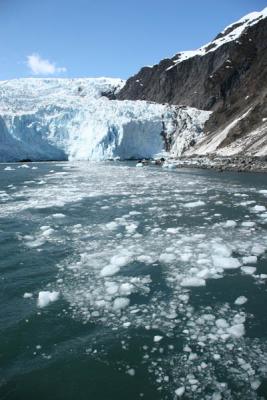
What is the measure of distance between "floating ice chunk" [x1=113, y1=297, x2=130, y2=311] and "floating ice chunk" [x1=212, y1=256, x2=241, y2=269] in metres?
2.27

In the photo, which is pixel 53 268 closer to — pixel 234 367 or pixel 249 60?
pixel 234 367

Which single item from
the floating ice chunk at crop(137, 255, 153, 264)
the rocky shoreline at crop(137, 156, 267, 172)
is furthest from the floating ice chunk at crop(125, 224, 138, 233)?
the rocky shoreline at crop(137, 156, 267, 172)

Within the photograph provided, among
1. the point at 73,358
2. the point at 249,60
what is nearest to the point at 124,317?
the point at 73,358

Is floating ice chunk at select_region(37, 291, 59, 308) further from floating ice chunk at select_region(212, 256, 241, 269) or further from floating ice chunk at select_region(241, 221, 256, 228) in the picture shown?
floating ice chunk at select_region(241, 221, 256, 228)

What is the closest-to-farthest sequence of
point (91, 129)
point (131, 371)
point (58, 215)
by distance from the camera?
point (131, 371)
point (58, 215)
point (91, 129)

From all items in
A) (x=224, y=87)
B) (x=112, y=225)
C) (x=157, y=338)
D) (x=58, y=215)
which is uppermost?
(x=224, y=87)

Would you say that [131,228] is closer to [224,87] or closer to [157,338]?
Result: [157,338]

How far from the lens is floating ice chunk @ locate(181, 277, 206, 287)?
6950 millimetres

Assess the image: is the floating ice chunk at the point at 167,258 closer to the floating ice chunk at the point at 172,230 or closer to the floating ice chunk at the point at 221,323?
the floating ice chunk at the point at 172,230

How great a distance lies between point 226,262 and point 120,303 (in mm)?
2663

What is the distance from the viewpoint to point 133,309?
6098 mm

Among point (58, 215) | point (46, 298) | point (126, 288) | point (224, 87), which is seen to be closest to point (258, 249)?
point (126, 288)

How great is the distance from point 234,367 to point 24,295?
362 cm

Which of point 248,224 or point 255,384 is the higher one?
point 255,384
